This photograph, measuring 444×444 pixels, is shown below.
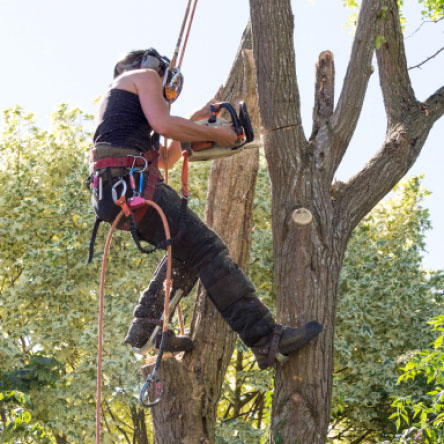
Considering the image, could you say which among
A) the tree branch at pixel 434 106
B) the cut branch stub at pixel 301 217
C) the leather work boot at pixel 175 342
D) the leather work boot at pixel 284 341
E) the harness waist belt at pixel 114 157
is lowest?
the leather work boot at pixel 284 341

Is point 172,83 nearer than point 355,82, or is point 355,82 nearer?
point 172,83

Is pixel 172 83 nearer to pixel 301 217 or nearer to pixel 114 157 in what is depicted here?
pixel 114 157

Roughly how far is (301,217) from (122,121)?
3.60 ft

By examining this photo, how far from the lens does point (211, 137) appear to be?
389 centimetres

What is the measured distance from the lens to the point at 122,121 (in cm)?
389

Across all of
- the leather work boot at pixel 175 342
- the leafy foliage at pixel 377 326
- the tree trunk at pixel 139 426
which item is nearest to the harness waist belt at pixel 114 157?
the leather work boot at pixel 175 342

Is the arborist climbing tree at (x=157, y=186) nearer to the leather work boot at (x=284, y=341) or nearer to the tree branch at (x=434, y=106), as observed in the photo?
the leather work boot at (x=284, y=341)

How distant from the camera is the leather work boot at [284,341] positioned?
3.63 metres

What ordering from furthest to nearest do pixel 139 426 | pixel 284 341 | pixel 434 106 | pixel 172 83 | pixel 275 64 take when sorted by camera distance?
pixel 139 426 → pixel 434 106 → pixel 275 64 → pixel 172 83 → pixel 284 341

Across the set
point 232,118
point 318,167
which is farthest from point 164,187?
point 318,167

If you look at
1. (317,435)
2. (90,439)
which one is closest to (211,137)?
(317,435)

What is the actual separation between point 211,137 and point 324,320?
1.15 metres

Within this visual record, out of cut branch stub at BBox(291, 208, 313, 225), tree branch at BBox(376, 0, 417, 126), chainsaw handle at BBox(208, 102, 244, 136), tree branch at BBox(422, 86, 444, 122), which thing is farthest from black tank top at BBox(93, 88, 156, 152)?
tree branch at BBox(422, 86, 444, 122)

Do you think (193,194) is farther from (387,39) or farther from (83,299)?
(387,39)
